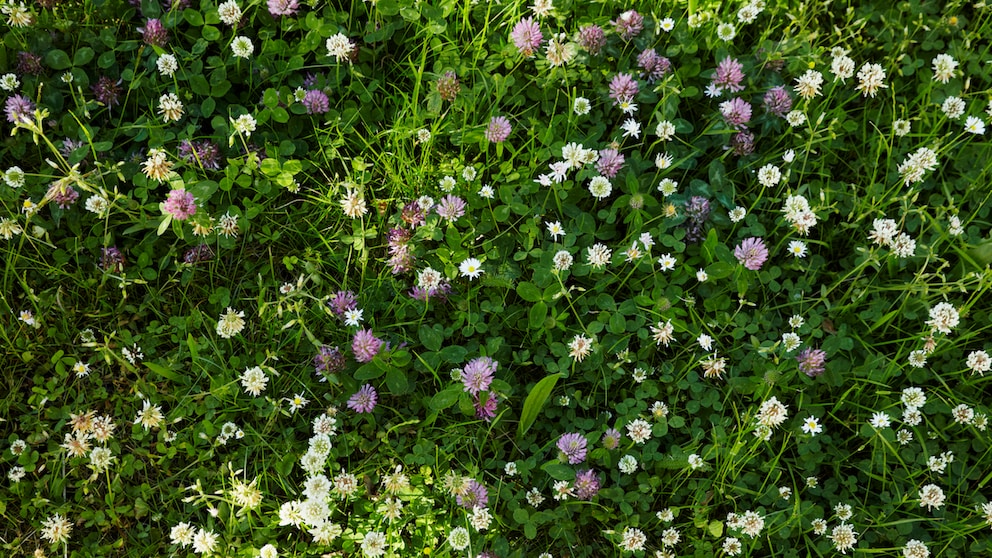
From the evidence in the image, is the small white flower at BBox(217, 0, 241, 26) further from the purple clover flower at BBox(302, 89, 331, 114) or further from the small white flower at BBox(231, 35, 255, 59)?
the purple clover flower at BBox(302, 89, 331, 114)

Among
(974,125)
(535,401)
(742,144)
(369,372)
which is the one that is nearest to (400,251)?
(369,372)

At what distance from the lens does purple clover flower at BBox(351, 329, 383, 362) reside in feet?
7.48

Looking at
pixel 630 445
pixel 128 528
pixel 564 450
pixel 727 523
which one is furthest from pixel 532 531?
pixel 128 528

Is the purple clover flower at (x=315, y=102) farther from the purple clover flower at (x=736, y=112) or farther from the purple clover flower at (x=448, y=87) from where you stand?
the purple clover flower at (x=736, y=112)

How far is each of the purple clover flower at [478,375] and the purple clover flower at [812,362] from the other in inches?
39.7

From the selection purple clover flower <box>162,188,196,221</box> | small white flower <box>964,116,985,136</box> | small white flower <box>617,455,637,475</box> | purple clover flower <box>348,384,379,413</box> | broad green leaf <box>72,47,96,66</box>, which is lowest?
small white flower <box>617,455,637,475</box>

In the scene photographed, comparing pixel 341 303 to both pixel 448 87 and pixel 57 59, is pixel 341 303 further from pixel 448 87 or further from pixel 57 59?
pixel 57 59

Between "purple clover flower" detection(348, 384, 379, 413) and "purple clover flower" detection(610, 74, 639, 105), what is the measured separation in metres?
1.30

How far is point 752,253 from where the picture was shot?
242 cm

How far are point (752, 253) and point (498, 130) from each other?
3.11 feet

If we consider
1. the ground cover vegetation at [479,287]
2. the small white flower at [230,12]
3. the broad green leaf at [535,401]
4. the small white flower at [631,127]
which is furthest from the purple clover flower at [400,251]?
the small white flower at [230,12]

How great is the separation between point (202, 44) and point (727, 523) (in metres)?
2.34

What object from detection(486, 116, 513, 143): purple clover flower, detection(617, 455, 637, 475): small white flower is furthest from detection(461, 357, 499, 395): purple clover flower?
detection(486, 116, 513, 143): purple clover flower

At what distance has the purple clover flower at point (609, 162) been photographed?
246cm
